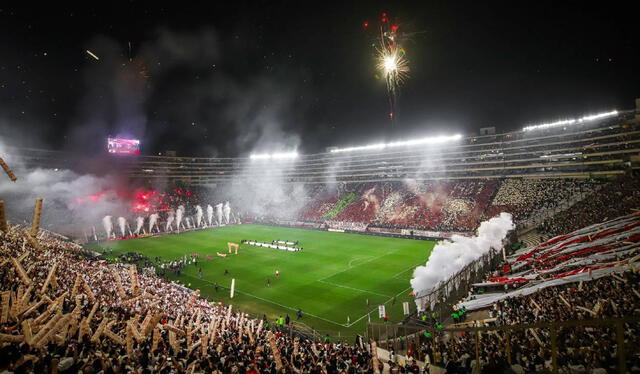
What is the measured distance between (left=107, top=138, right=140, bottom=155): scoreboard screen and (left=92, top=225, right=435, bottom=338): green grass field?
36525mm

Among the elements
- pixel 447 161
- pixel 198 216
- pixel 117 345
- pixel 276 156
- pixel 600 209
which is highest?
pixel 276 156

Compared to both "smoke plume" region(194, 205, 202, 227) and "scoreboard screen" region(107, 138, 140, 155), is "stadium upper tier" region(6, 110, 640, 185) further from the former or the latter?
"smoke plume" region(194, 205, 202, 227)

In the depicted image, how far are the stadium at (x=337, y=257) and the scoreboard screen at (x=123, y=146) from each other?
0.32 m

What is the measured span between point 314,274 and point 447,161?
52825 millimetres

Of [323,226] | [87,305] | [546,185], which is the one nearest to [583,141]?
[546,185]

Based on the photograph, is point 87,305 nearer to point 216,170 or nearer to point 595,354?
point 595,354

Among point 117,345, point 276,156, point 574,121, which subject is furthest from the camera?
point 276,156

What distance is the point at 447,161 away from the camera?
75125mm

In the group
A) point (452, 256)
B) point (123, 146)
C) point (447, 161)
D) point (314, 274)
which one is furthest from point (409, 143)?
point (123, 146)

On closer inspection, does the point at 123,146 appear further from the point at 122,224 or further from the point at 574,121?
the point at 574,121

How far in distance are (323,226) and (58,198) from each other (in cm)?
5226

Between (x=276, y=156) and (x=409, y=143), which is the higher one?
(x=276, y=156)

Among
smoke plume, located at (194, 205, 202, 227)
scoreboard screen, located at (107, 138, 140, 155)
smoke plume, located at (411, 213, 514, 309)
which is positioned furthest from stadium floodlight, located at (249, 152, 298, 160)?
smoke plume, located at (411, 213, 514, 309)

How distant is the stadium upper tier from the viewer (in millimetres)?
54562
